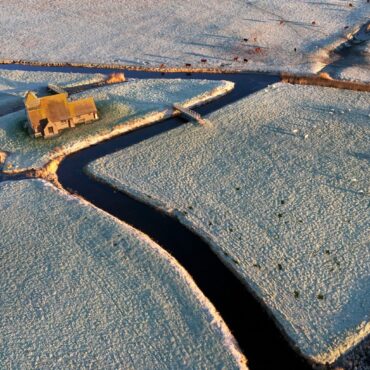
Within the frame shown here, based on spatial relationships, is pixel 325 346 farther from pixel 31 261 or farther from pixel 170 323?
pixel 31 261

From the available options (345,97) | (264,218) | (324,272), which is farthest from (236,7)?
(324,272)

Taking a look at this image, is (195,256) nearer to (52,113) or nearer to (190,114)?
(190,114)

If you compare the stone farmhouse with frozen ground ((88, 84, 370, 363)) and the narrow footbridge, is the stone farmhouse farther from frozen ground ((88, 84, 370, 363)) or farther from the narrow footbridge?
the narrow footbridge

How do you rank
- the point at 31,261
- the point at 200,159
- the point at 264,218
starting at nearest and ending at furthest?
the point at 31,261, the point at 264,218, the point at 200,159

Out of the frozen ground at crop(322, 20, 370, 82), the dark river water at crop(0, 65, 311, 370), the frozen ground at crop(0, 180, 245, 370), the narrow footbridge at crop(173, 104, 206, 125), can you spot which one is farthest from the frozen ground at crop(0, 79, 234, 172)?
the frozen ground at crop(322, 20, 370, 82)

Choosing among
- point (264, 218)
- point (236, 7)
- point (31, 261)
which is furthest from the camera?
point (236, 7)

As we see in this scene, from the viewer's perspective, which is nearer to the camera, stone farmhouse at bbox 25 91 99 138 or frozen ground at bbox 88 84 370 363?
frozen ground at bbox 88 84 370 363
